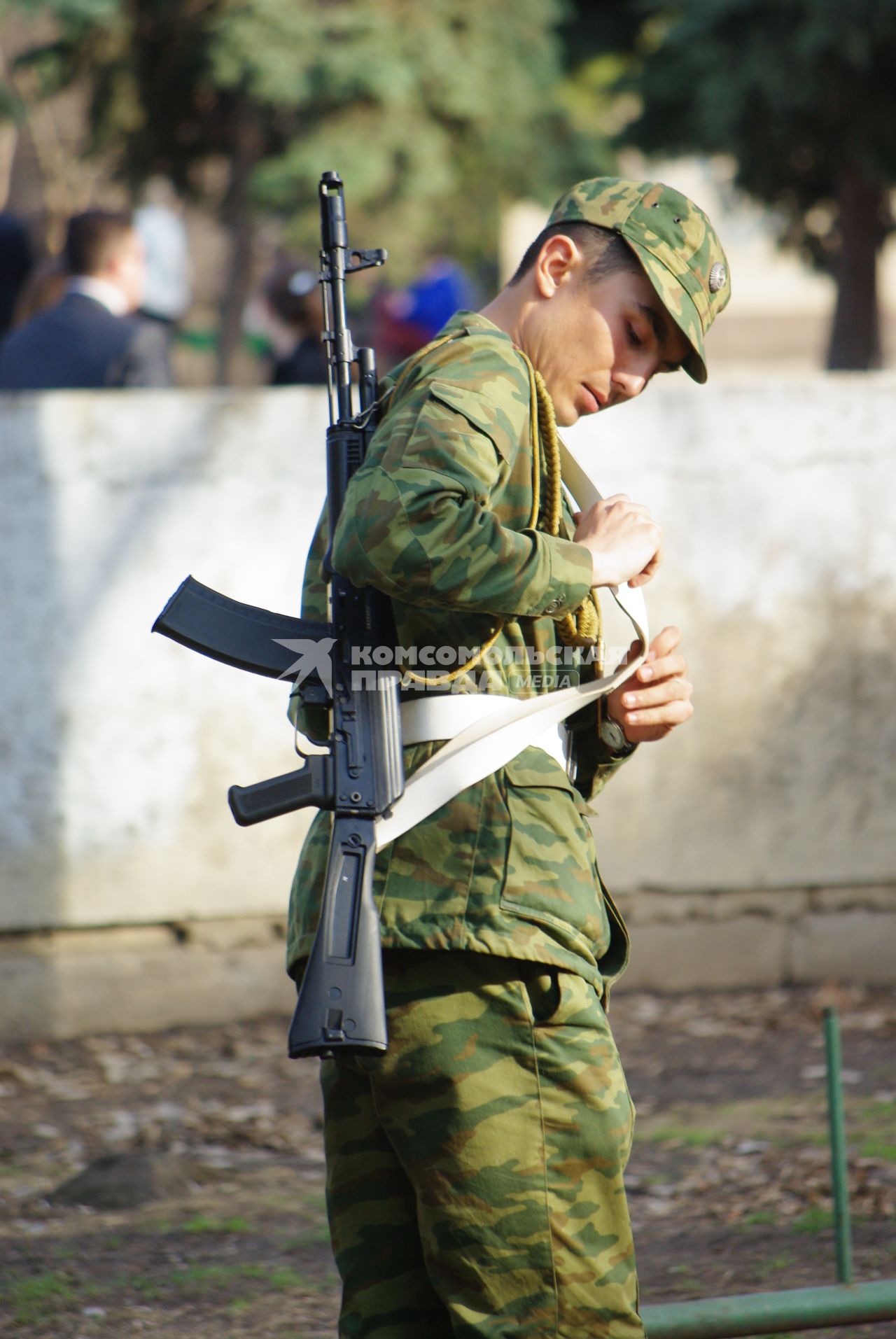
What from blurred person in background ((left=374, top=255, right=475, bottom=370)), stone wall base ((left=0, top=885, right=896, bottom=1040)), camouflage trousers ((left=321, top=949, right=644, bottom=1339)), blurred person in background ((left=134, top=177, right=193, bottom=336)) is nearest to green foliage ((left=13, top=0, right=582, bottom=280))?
blurred person in background ((left=134, top=177, right=193, bottom=336))

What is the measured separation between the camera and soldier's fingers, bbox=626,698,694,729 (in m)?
2.25

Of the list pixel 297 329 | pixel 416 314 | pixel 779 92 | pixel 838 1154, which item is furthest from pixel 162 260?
pixel 838 1154

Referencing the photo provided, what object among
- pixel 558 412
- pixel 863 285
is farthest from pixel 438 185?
pixel 558 412

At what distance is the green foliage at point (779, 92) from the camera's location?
879 centimetres

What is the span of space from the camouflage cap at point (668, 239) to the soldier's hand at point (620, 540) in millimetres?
234

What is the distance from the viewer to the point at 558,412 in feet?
6.94

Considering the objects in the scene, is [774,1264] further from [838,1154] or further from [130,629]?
[130,629]

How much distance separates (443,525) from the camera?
1.82m

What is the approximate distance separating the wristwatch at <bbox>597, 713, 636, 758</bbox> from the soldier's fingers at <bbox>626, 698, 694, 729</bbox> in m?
0.05

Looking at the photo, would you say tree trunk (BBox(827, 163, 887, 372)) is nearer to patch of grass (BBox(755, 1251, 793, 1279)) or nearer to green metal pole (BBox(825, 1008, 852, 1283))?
patch of grass (BBox(755, 1251, 793, 1279))

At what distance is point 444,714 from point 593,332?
0.53 metres

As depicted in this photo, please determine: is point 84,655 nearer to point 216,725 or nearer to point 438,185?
point 216,725

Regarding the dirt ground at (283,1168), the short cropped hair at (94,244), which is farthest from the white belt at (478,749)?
the short cropped hair at (94,244)

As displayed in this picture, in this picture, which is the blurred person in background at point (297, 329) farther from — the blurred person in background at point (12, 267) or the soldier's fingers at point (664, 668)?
the soldier's fingers at point (664, 668)
